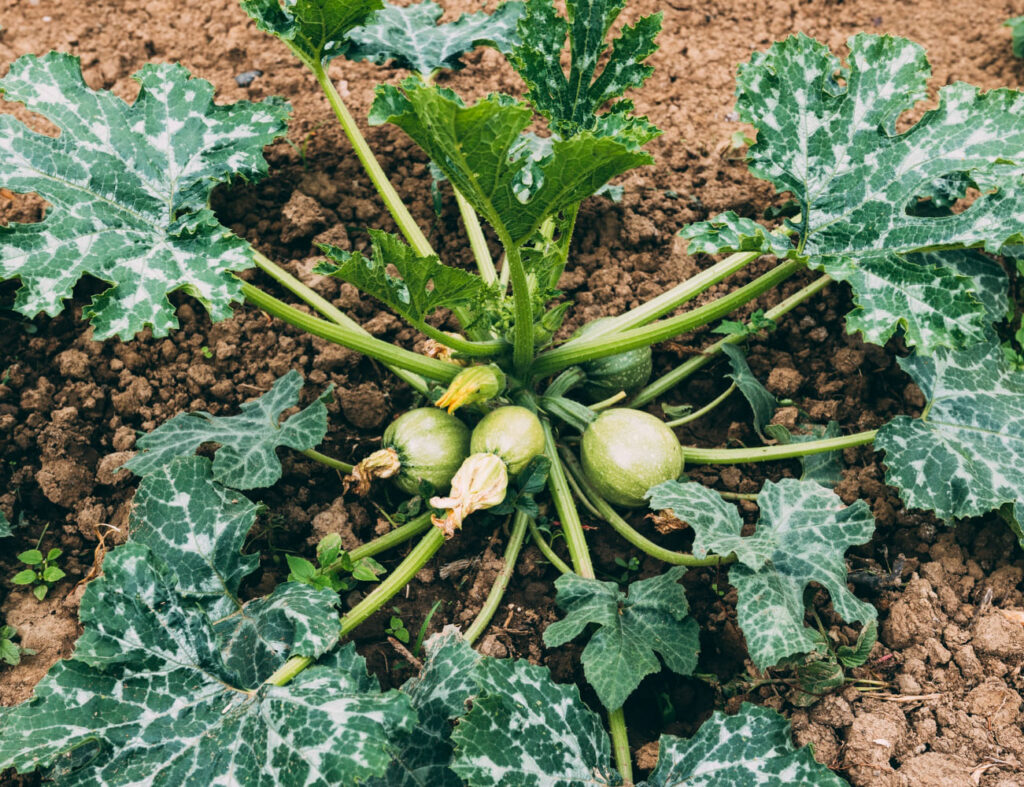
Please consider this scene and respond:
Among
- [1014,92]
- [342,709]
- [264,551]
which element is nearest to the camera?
[342,709]

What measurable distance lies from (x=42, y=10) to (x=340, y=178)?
178 centimetres

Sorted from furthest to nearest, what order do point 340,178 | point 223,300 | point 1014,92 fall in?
point 340,178, point 1014,92, point 223,300

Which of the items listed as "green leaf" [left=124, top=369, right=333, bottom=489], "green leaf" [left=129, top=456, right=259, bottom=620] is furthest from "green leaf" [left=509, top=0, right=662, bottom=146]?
"green leaf" [left=129, top=456, right=259, bottom=620]

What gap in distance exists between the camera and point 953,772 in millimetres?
2271

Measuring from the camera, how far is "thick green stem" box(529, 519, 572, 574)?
106 inches

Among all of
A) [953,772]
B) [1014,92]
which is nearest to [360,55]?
[1014,92]

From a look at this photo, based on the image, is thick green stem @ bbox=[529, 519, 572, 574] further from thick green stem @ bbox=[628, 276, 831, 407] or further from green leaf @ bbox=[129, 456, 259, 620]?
green leaf @ bbox=[129, 456, 259, 620]

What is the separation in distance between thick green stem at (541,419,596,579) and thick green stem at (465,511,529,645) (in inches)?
5.8

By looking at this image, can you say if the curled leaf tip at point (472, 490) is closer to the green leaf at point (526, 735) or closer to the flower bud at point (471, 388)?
the flower bud at point (471, 388)

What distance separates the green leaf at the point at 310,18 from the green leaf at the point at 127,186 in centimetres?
27

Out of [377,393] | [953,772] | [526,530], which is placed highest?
[377,393]

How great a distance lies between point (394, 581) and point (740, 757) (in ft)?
3.75

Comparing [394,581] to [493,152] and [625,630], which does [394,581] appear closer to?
[625,630]

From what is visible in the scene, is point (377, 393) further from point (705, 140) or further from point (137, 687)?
point (705, 140)
